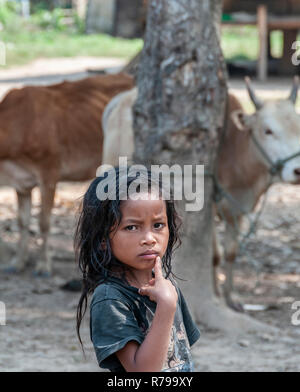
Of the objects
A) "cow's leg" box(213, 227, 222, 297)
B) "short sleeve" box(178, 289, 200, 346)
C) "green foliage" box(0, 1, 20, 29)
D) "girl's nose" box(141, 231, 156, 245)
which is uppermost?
"girl's nose" box(141, 231, 156, 245)

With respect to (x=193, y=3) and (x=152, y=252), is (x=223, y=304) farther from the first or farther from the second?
(x=152, y=252)

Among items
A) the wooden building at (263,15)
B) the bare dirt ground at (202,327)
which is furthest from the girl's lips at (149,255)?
the wooden building at (263,15)

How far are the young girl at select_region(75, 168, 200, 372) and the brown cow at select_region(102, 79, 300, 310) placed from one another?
366 centimetres

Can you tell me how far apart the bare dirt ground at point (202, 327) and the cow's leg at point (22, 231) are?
0.15m

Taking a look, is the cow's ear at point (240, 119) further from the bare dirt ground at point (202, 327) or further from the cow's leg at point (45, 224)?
the cow's leg at point (45, 224)

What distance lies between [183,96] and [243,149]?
1265 millimetres

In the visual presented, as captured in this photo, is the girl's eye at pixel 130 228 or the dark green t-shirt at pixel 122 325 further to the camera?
the girl's eye at pixel 130 228

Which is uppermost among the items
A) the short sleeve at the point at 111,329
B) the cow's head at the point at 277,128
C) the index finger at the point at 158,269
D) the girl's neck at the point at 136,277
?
the index finger at the point at 158,269

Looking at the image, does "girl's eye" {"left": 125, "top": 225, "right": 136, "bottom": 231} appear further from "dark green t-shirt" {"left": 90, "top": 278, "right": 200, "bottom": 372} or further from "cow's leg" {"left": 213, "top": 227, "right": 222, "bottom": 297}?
"cow's leg" {"left": 213, "top": 227, "right": 222, "bottom": 297}

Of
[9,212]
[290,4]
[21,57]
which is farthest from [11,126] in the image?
[21,57]

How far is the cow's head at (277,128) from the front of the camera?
19.7 ft

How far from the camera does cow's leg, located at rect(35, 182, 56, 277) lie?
732 centimetres

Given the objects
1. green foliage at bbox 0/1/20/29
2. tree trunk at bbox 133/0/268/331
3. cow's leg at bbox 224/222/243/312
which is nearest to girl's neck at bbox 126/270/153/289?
tree trunk at bbox 133/0/268/331

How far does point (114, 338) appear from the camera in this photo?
2295 millimetres
